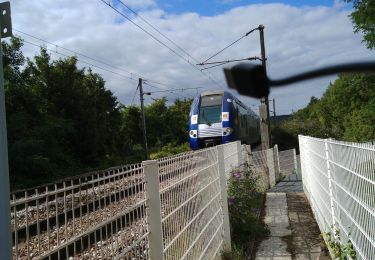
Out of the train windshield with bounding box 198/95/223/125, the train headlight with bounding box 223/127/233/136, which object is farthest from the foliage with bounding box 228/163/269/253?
the train windshield with bounding box 198/95/223/125

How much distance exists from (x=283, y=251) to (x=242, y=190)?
1.71 meters

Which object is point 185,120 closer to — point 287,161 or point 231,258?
point 287,161

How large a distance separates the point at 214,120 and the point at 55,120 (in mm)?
9281

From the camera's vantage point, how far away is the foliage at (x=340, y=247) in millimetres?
4383

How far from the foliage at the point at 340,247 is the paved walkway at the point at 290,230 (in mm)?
515

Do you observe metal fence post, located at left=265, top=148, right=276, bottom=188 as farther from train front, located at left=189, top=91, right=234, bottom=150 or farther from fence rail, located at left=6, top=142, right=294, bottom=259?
fence rail, located at left=6, top=142, right=294, bottom=259

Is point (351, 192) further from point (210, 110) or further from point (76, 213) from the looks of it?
point (210, 110)

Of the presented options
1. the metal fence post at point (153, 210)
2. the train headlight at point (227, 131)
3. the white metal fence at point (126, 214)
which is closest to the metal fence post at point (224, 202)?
the white metal fence at point (126, 214)

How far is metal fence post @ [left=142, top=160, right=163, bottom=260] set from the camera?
11.6 ft

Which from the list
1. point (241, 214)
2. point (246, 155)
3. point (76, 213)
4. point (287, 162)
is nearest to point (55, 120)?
point (287, 162)

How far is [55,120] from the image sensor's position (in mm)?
24578

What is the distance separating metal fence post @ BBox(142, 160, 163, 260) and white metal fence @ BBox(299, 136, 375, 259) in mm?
1538

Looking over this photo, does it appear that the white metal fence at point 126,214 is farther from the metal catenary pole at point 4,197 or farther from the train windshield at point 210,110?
the train windshield at point 210,110

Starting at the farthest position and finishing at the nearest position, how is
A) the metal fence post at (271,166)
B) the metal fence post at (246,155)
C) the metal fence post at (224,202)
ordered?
the metal fence post at (271,166)
the metal fence post at (246,155)
the metal fence post at (224,202)
